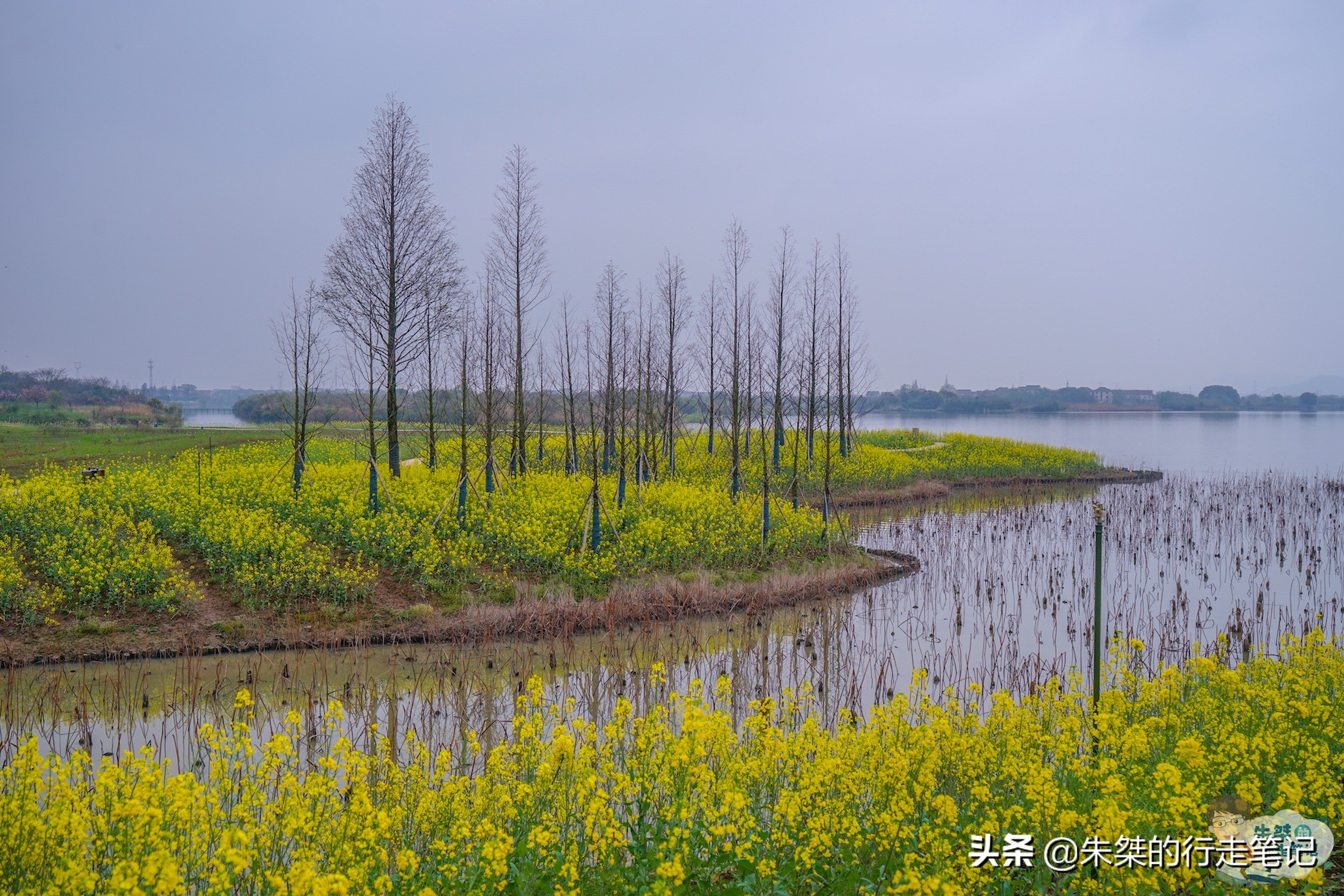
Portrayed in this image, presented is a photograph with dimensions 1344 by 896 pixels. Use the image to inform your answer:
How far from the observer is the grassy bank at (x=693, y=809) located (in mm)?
3590

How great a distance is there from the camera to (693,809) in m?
4.11

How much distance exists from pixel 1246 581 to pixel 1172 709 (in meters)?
10.0

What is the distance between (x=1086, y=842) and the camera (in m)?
3.88

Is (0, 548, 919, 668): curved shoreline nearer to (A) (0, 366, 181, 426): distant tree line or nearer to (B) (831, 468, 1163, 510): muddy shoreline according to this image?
(B) (831, 468, 1163, 510): muddy shoreline

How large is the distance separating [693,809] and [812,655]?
6137mm

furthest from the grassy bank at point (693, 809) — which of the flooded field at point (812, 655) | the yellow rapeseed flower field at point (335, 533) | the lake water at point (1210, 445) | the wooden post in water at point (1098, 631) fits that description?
the lake water at point (1210, 445)

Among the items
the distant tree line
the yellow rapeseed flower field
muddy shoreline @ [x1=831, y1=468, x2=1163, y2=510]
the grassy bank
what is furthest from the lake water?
the distant tree line

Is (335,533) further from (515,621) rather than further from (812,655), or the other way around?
(812,655)

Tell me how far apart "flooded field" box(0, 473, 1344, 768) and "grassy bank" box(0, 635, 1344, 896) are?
97 centimetres

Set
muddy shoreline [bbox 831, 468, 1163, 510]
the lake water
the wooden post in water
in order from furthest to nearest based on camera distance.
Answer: the lake water, muddy shoreline [bbox 831, 468, 1163, 510], the wooden post in water

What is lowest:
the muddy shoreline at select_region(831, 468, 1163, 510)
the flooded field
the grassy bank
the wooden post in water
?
the flooded field

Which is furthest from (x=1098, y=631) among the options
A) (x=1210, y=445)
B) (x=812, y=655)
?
(x=1210, y=445)

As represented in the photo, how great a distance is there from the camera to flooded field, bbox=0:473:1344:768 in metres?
7.50

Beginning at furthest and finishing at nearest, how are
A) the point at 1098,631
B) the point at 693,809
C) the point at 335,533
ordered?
1. the point at 335,533
2. the point at 1098,631
3. the point at 693,809
